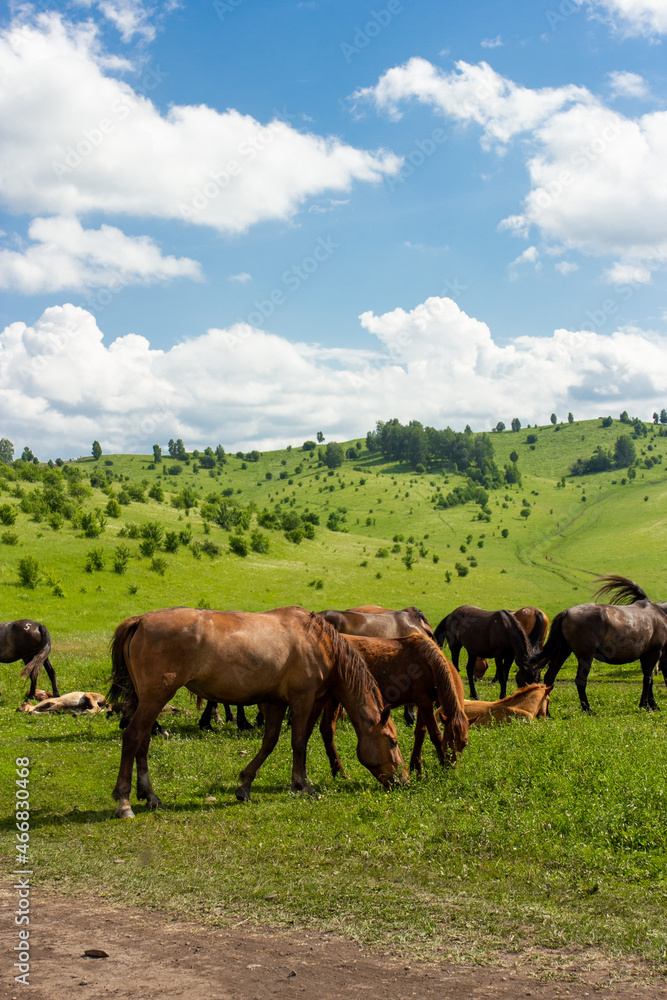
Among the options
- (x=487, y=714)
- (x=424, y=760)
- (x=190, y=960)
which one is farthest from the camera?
(x=487, y=714)

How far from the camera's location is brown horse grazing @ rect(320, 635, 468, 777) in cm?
1068

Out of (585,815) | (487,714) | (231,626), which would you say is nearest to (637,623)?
(487,714)

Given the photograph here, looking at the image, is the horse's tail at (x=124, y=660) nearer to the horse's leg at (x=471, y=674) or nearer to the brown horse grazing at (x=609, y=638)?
the brown horse grazing at (x=609, y=638)

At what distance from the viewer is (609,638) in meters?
16.6

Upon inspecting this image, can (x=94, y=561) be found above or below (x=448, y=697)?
below

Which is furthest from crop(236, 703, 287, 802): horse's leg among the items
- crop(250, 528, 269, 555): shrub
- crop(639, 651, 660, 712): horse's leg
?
crop(250, 528, 269, 555): shrub

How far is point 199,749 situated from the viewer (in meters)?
12.8

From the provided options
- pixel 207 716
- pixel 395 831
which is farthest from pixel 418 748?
pixel 207 716

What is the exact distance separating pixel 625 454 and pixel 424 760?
166 meters

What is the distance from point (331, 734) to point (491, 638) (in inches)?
398

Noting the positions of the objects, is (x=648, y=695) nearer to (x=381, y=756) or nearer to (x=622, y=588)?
(x=622, y=588)

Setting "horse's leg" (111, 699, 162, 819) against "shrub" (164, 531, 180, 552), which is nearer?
"horse's leg" (111, 699, 162, 819)

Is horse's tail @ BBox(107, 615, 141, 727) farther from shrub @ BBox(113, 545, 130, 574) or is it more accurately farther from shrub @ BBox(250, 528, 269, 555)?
shrub @ BBox(250, 528, 269, 555)

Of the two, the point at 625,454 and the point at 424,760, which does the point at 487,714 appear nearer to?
the point at 424,760
